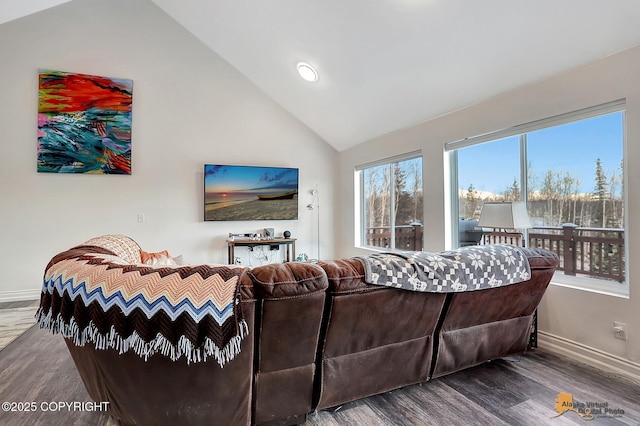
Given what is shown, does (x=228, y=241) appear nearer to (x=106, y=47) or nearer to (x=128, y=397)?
(x=106, y=47)

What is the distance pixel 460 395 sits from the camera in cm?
184

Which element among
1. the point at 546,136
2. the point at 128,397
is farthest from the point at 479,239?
the point at 128,397

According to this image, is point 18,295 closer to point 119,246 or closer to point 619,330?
point 119,246

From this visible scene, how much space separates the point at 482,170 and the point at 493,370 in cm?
196

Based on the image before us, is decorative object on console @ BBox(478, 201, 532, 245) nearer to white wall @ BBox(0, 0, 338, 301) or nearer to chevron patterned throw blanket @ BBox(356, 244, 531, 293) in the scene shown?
chevron patterned throw blanket @ BBox(356, 244, 531, 293)

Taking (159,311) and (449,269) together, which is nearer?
(159,311)

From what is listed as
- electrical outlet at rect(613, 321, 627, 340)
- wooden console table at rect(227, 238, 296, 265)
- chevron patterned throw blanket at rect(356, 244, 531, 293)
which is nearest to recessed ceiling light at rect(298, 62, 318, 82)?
wooden console table at rect(227, 238, 296, 265)

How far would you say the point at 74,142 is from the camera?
162 inches

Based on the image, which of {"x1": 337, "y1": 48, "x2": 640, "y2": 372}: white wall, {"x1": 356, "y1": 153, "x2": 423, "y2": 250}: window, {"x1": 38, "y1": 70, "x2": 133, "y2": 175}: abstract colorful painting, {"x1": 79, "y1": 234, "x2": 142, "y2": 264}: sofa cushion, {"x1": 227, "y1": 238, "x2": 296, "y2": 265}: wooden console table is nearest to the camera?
{"x1": 79, "y1": 234, "x2": 142, "y2": 264}: sofa cushion

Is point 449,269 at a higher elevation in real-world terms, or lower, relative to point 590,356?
higher

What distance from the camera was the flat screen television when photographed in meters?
4.77

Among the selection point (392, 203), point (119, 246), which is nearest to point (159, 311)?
point (119, 246)

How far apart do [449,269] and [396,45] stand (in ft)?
7.35

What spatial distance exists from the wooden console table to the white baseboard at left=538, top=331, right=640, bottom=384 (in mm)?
3353
